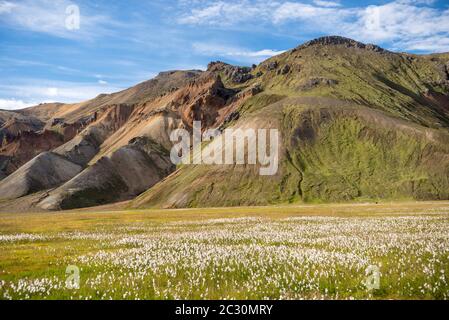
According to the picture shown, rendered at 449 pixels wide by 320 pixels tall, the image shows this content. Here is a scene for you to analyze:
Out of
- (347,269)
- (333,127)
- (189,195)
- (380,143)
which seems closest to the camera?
(347,269)

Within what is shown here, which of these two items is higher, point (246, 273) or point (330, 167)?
point (246, 273)

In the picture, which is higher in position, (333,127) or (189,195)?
(333,127)

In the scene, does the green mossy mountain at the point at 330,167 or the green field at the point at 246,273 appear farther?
the green mossy mountain at the point at 330,167

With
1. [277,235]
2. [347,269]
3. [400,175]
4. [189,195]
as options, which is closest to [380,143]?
[400,175]

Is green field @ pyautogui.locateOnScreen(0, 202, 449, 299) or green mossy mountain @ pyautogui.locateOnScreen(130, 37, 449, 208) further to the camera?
green mossy mountain @ pyautogui.locateOnScreen(130, 37, 449, 208)

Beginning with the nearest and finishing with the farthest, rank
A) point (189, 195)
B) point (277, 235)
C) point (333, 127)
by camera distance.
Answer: point (277, 235) → point (189, 195) → point (333, 127)

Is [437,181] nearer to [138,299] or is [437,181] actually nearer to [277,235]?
[277,235]

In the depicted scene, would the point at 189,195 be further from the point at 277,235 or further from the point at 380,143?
the point at 277,235

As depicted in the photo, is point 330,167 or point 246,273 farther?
point 330,167

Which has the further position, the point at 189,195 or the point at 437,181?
the point at 189,195

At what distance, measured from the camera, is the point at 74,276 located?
1375 centimetres

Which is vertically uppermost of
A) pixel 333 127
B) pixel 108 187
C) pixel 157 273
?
pixel 333 127

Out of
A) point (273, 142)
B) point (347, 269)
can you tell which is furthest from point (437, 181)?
point (347, 269)

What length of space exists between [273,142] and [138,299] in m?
158
